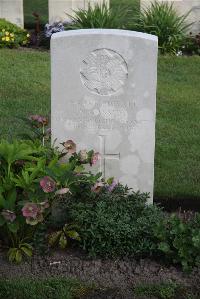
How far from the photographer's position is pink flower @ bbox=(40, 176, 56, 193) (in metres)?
4.86

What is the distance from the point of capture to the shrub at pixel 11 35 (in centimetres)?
1238

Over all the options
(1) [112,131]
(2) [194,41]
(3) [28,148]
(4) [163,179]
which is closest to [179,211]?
(4) [163,179]

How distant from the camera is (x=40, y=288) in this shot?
486cm

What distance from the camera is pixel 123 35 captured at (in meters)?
5.35

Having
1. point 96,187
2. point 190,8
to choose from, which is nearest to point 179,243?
point 96,187

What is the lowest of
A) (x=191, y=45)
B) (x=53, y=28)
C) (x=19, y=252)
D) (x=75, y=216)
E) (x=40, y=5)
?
(x=19, y=252)

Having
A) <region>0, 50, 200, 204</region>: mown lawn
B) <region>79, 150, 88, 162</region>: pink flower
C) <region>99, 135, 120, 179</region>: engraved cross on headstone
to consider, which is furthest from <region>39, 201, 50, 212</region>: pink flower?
<region>0, 50, 200, 204</region>: mown lawn

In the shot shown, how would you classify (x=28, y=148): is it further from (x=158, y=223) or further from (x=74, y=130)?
(x=158, y=223)

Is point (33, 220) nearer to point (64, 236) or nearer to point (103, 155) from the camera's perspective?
point (64, 236)

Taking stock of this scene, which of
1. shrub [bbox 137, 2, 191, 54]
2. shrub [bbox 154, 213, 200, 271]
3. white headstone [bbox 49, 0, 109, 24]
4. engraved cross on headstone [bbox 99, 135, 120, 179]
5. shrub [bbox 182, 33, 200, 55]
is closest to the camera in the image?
shrub [bbox 154, 213, 200, 271]

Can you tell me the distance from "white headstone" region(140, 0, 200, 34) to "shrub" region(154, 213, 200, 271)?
871 cm

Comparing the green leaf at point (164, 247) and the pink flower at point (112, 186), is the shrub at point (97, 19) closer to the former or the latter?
the pink flower at point (112, 186)

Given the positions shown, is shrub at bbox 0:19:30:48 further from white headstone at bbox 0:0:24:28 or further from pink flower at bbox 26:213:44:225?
pink flower at bbox 26:213:44:225

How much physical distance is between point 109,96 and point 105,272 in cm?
140
